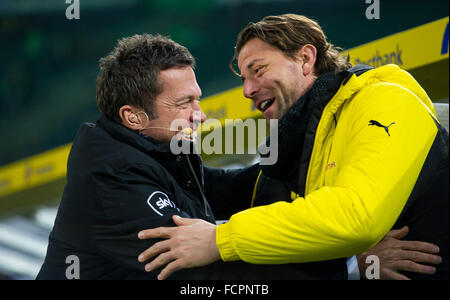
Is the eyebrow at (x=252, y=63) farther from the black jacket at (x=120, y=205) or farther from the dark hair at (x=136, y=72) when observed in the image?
the black jacket at (x=120, y=205)

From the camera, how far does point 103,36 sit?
792 cm

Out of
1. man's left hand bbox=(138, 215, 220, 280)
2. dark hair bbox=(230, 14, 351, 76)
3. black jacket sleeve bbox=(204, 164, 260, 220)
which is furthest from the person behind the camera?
black jacket sleeve bbox=(204, 164, 260, 220)

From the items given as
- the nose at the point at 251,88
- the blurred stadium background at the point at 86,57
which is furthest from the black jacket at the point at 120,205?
the blurred stadium background at the point at 86,57

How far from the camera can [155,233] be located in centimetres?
196

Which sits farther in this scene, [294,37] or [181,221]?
[294,37]

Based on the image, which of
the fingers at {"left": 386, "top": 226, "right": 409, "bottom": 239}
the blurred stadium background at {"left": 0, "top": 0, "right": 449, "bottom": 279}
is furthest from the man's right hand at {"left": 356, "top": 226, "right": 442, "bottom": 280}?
the blurred stadium background at {"left": 0, "top": 0, "right": 449, "bottom": 279}

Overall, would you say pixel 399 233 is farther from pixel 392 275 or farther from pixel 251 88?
pixel 251 88

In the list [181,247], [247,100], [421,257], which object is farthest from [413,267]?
[247,100]

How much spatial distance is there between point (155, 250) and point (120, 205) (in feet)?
0.64

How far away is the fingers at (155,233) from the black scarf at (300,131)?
0.51 m

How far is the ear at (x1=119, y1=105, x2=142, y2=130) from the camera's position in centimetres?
238

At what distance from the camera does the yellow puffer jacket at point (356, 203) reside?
70.6 inches

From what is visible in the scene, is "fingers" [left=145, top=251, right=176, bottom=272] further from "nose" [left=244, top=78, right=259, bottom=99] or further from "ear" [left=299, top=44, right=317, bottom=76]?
"ear" [left=299, top=44, right=317, bottom=76]
